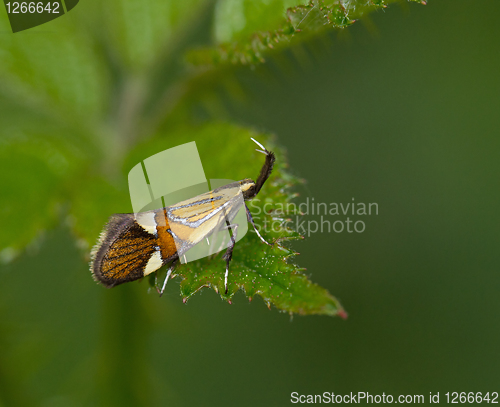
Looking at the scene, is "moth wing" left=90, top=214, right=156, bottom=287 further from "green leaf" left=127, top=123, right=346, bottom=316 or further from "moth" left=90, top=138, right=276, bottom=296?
"green leaf" left=127, top=123, right=346, bottom=316

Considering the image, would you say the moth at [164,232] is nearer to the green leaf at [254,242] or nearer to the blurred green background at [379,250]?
the green leaf at [254,242]

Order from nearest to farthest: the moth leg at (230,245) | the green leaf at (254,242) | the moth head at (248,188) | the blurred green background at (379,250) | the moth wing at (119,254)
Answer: the green leaf at (254,242)
the moth leg at (230,245)
the moth wing at (119,254)
the moth head at (248,188)
the blurred green background at (379,250)

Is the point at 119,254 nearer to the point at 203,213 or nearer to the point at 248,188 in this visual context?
the point at 203,213

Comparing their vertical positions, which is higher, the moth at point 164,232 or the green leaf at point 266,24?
the green leaf at point 266,24

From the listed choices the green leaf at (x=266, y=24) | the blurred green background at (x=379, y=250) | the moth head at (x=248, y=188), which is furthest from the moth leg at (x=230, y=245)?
the blurred green background at (x=379, y=250)

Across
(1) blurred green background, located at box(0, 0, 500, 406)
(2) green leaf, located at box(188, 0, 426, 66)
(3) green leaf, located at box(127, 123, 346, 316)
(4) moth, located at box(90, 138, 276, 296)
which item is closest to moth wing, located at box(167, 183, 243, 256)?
(4) moth, located at box(90, 138, 276, 296)

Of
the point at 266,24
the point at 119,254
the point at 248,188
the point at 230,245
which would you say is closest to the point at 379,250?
the point at 248,188
